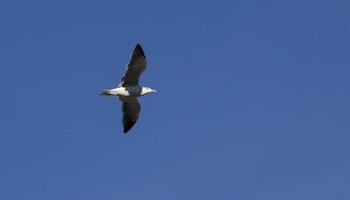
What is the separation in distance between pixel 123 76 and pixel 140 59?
198 cm

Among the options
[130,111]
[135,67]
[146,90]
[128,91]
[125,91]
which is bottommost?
[125,91]

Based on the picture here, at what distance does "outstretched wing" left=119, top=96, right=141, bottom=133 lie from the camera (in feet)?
346

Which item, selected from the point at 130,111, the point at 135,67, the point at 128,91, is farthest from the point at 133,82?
the point at 130,111

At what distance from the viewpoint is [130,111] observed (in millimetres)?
106312

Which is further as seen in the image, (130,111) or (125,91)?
(130,111)

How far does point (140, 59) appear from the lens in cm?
10181

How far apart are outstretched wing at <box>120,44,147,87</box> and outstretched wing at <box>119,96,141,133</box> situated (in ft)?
9.66

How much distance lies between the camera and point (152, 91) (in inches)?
4109

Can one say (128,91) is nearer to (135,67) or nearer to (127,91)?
(127,91)

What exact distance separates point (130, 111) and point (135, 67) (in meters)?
5.82

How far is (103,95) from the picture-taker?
102062 mm

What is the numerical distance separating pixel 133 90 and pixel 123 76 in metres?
1.49

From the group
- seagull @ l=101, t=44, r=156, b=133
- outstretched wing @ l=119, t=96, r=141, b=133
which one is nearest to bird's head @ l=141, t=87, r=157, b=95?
seagull @ l=101, t=44, r=156, b=133

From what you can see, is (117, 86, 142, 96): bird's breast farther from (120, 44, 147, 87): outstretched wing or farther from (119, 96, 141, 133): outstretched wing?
(119, 96, 141, 133): outstretched wing
